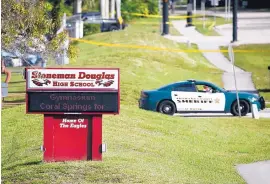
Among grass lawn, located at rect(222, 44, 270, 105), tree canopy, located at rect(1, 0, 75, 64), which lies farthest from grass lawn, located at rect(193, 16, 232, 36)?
tree canopy, located at rect(1, 0, 75, 64)

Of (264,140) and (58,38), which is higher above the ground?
(58,38)

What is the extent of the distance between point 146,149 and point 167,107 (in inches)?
389

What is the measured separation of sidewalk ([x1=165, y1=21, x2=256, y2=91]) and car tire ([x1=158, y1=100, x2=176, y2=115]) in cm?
996

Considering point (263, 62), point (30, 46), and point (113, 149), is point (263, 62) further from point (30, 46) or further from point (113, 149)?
point (113, 149)

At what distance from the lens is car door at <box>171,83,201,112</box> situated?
28.1 meters

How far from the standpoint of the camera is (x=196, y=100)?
2834 centimetres

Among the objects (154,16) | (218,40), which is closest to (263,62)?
(218,40)

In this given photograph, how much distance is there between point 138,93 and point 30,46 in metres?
7.17

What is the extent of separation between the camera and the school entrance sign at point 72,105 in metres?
15.6

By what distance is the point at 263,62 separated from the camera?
48.8 metres

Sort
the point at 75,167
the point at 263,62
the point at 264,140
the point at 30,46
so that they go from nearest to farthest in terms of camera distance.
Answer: the point at 75,167 < the point at 264,140 < the point at 30,46 < the point at 263,62

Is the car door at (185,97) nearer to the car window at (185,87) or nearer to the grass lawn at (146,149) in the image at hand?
the car window at (185,87)

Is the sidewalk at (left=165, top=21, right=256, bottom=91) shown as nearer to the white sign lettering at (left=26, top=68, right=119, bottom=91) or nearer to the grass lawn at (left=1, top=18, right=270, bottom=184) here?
the grass lawn at (left=1, top=18, right=270, bottom=184)

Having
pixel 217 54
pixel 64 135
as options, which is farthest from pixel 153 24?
pixel 64 135
